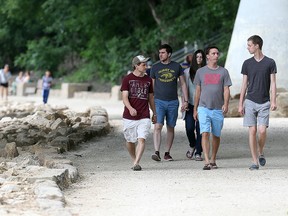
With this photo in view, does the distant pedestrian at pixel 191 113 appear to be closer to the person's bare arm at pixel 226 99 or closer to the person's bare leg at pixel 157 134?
the person's bare leg at pixel 157 134

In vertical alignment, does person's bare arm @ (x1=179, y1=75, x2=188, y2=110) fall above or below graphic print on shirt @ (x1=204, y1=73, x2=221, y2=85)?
below

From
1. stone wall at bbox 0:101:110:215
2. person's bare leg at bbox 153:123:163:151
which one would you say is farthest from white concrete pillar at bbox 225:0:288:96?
person's bare leg at bbox 153:123:163:151

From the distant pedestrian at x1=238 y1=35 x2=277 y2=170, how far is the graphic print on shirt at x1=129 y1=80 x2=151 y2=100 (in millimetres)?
1430

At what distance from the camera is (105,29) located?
156 ft

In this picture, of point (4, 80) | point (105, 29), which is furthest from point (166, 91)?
point (105, 29)

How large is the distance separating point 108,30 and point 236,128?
2693cm

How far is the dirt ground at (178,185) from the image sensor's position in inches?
402

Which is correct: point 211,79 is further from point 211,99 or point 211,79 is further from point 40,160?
point 40,160

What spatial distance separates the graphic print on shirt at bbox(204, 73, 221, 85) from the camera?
1417cm

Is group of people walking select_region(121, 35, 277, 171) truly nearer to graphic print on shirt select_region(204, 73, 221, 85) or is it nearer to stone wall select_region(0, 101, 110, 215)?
graphic print on shirt select_region(204, 73, 221, 85)

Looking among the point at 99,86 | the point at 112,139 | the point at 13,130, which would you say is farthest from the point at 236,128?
the point at 99,86

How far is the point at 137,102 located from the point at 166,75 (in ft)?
5.16

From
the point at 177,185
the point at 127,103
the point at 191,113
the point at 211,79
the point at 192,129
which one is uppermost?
the point at 211,79

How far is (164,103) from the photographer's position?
51.5 ft
